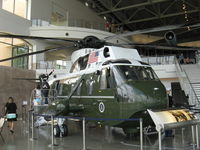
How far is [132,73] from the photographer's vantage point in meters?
7.44

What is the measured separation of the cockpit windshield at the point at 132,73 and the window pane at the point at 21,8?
55.2 ft

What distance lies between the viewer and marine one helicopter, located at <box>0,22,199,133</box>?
6.82m

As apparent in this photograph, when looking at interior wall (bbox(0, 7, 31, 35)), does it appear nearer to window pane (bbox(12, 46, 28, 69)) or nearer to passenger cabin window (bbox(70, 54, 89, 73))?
window pane (bbox(12, 46, 28, 69))

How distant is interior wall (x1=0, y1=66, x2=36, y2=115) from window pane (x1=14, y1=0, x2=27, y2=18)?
5.58 meters

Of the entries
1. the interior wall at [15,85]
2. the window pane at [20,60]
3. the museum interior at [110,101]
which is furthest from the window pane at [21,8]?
the interior wall at [15,85]

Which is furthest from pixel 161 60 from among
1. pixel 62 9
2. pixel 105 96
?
pixel 62 9

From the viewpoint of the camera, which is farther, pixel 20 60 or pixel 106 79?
pixel 20 60

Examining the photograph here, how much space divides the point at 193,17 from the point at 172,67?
21.7 m

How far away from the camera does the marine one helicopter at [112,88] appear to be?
22.4 feet

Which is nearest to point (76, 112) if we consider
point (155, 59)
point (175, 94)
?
point (175, 94)

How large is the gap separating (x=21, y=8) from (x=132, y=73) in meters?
17.5

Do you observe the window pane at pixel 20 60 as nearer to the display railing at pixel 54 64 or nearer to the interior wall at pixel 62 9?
the display railing at pixel 54 64

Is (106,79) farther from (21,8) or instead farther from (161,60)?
(21,8)

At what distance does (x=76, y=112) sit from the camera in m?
9.27
